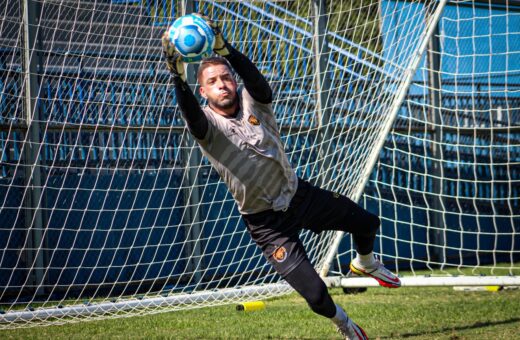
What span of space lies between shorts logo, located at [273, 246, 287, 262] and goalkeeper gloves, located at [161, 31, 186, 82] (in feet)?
4.18

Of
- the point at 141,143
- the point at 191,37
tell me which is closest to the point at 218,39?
the point at 191,37

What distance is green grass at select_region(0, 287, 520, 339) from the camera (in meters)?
5.85

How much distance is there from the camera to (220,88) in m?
4.73

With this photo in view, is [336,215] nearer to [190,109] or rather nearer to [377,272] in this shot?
[377,272]

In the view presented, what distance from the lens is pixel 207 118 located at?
473cm

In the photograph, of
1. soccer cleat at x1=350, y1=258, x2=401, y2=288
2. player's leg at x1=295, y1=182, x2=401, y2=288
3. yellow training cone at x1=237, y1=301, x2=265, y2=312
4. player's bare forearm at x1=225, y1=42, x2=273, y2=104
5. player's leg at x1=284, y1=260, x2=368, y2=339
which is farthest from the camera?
yellow training cone at x1=237, y1=301, x2=265, y2=312

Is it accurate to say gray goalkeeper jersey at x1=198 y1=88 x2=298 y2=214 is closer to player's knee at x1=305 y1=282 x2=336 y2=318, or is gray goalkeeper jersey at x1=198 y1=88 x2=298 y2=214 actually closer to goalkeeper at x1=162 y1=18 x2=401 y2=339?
goalkeeper at x1=162 y1=18 x2=401 y2=339

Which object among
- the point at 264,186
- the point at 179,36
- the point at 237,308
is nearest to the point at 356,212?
the point at 264,186

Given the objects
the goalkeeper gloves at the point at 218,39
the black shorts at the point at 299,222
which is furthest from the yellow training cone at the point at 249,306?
the goalkeeper gloves at the point at 218,39

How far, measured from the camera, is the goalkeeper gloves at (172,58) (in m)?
4.16

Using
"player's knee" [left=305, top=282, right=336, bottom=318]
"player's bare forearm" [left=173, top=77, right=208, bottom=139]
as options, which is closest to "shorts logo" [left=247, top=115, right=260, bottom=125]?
"player's bare forearm" [left=173, top=77, right=208, bottom=139]

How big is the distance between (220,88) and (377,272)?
2060 millimetres

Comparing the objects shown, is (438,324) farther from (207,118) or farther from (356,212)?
(207,118)

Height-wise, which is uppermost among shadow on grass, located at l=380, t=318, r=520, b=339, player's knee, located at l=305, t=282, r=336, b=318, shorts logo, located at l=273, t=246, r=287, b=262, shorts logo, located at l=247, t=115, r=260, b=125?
shorts logo, located at l=247, t=115, r=260, b=125
